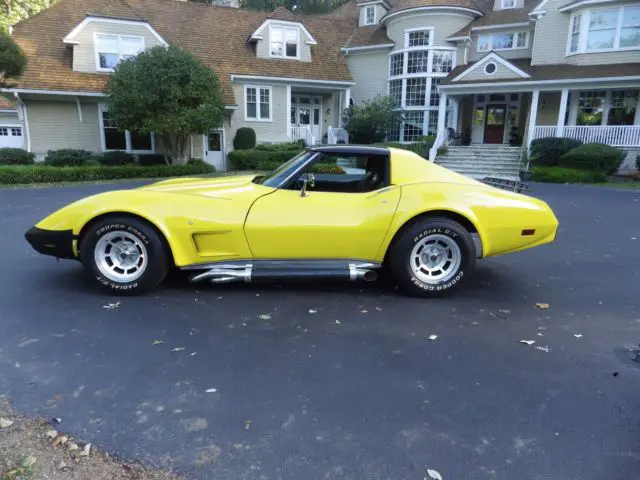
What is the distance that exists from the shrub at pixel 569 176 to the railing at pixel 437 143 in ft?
17.1

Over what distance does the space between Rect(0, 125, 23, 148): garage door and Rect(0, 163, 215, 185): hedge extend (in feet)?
64.7

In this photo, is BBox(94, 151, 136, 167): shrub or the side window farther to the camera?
BBox(94, 151, 136, 167): shrub

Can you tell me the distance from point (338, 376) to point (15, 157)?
800 inches

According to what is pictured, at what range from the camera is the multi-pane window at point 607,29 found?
1920cm

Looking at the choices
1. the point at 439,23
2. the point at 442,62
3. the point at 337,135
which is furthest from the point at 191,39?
the point at 442,62

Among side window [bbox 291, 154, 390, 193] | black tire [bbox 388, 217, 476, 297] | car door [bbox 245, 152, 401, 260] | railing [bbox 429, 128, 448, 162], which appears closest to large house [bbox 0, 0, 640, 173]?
railing [bbox 429, 128, 448, 162]

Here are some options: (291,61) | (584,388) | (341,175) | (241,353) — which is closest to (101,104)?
(291,61)

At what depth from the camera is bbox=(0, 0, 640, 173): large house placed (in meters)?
19.4

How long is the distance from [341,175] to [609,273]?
3372 mm

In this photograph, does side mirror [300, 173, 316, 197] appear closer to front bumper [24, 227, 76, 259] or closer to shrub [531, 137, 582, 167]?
front bumper [24, 227, 76, 259]

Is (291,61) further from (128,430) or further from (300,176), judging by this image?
(128,430)

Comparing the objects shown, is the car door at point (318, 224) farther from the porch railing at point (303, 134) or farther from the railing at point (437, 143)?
the porch railing at point (303, 134)

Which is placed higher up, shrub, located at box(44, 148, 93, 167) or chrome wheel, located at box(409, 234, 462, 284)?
shrub, located at box(44, 148, 93, 167)

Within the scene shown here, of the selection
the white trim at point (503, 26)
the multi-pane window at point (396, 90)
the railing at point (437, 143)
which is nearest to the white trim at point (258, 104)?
the multi-pane window at point (396, 90)
